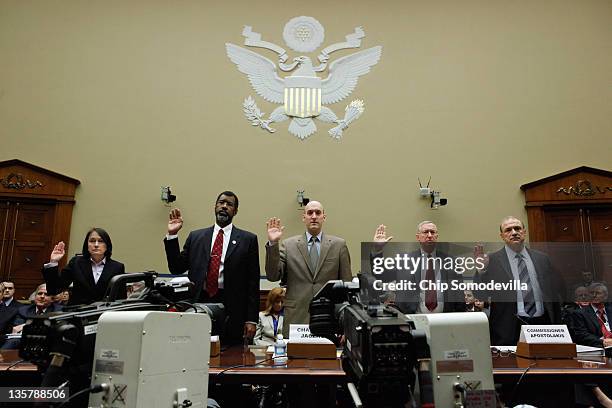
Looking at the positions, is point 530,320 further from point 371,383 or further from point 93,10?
point 93,10

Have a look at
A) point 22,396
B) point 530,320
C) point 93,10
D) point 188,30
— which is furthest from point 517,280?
point 93,10

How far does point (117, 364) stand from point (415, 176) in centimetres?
510

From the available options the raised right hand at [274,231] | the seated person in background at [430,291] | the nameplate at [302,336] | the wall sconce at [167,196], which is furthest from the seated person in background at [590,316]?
the wall sconce at [167,196]

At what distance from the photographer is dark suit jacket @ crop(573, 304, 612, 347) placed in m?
2.95

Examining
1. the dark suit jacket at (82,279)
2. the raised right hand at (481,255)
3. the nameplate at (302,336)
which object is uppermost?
the raised right hand at (481,255)

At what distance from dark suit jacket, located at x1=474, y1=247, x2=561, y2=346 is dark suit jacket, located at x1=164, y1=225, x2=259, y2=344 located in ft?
4.49

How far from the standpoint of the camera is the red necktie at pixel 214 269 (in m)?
2.73

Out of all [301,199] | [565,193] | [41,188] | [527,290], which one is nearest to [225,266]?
[527,290]

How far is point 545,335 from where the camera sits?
200cm

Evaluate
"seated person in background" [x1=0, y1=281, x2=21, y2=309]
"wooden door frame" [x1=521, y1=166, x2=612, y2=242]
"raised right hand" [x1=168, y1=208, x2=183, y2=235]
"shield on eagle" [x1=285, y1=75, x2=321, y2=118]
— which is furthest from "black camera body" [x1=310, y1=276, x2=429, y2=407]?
"wooden door frame" [x1=521, y1=166, x2=612, y2=242]

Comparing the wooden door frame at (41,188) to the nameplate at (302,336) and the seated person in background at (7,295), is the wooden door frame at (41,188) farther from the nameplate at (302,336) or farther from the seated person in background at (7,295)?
the nameplate at (302,336)

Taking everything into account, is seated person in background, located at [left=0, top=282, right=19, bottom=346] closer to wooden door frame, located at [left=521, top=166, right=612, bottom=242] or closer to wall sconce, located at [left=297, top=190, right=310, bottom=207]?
wall sconce, located at [left=297, top=190, right=310, bottom=207]

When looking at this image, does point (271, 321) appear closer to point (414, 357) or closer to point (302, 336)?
point (302, 336)

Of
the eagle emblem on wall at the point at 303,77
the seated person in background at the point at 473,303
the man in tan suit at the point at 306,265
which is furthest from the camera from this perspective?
the eagle emblem on wall at the point at 303,77
